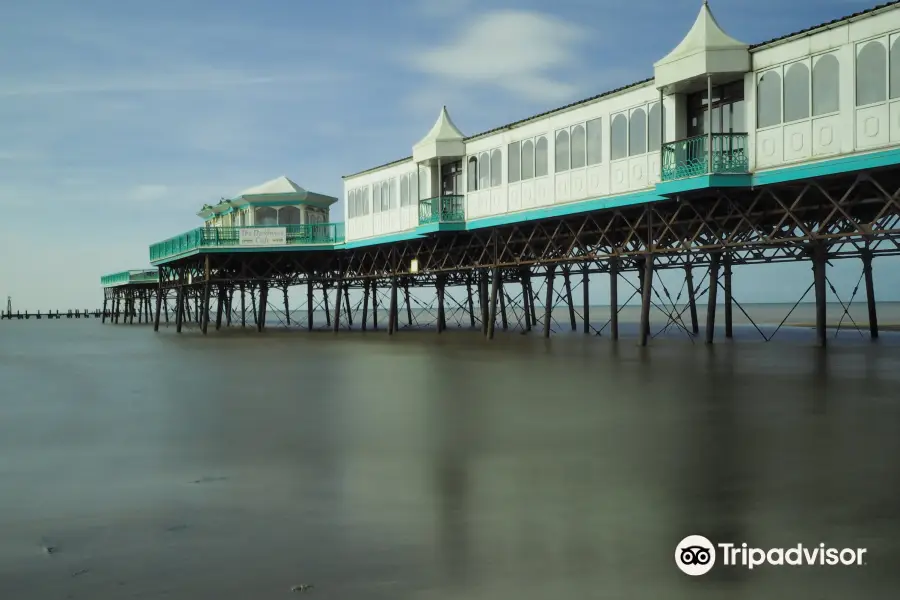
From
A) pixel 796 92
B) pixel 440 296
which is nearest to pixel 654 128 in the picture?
pixel 796 92

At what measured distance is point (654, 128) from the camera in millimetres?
24656

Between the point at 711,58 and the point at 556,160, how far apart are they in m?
7.31

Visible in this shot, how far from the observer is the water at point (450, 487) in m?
5.96

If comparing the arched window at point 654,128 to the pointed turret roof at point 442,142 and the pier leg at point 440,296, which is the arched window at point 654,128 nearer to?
the pointed turret roof at point 442,142

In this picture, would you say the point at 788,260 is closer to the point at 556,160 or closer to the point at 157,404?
the point at 556,160

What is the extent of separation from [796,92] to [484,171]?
45.2ft

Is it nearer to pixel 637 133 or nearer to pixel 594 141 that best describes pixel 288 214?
pixel 594 141

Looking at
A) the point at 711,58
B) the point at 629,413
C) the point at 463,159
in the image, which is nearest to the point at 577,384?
the point at 629,413

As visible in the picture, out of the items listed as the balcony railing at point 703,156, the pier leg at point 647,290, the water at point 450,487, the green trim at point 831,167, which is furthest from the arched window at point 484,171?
the water at point 450,487

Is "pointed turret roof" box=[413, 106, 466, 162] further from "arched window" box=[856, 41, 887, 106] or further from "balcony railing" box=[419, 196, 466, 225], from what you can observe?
"arched window" box=[856, 41, 887, 106]

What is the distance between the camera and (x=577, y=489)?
27.4 ft

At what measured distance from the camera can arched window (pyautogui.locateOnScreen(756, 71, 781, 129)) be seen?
21.4 metres

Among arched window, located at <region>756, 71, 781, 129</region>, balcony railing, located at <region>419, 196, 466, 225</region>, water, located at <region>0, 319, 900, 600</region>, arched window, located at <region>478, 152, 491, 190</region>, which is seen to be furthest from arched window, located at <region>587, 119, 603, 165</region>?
water, located at <region>0, 319, 900, 600</region>

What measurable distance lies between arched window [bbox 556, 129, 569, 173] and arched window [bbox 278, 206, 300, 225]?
2433 cm
